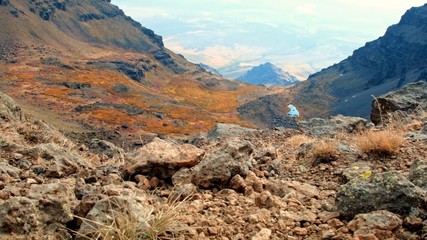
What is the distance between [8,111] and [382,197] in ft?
47.1

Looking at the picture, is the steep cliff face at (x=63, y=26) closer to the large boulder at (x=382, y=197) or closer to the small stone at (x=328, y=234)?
the large boulder at (x=382, y=197)

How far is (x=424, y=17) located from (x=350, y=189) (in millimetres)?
184557

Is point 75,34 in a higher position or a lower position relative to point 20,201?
higher

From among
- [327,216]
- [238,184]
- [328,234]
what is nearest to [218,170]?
[238,184]

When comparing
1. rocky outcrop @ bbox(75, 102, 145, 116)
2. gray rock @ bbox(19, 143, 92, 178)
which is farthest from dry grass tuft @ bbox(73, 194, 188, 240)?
rocky outcrop @ bbox(75, 102, 145, 116)

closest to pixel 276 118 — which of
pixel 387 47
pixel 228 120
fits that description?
pixel 228 120

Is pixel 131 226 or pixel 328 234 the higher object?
pixel 131 226

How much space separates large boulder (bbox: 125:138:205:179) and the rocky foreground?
0.02 m

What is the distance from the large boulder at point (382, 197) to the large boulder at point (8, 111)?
1277 centimetres

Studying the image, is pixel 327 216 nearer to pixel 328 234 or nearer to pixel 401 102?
pixel 328 234

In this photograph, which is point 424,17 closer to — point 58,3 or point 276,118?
point 276,118

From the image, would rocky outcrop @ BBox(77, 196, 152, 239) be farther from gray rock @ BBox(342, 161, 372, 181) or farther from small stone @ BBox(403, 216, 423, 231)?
gray rock @ BBox(342, 161, 372, 181)

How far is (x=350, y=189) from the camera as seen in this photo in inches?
204

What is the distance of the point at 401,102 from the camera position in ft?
57.7
